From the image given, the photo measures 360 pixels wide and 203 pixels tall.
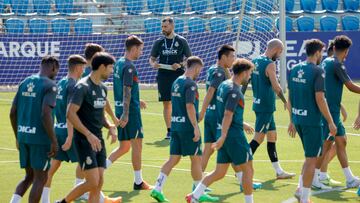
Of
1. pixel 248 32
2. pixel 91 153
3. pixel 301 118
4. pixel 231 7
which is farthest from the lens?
pixel 231 7

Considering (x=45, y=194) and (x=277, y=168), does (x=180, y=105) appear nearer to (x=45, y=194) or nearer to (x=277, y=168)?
(x=45, y=194)

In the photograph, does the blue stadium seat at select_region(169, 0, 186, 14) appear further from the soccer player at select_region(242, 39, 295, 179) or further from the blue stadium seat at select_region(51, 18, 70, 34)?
the soccer player at select_region(242, 39, 295, 179)

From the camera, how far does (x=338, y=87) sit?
1392 centimetres

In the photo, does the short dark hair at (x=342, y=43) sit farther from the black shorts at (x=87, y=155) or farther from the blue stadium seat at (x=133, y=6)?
the blue stadium seat at (x=133, y=6)

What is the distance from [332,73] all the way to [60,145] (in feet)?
13.6

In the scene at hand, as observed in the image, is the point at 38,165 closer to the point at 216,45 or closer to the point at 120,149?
the point at 120,149

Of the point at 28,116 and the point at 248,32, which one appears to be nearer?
the point at 28,116

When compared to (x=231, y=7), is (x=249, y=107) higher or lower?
lower

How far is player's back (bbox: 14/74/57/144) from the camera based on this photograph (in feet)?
37.3

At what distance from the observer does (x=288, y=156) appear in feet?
56.9

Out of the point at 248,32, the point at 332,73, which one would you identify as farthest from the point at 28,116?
the point at 248,32

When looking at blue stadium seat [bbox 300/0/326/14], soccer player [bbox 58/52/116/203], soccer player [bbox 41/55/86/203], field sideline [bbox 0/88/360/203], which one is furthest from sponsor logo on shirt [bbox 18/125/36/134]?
blue stadium seat [bbox 300/0/326/14]

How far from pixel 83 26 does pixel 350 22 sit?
9528mm

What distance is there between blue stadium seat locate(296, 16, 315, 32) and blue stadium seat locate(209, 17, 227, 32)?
3175 millimetres
